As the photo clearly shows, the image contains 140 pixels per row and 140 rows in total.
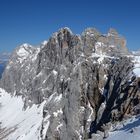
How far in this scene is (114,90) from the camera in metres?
128

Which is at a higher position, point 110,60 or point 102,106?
point 110,60

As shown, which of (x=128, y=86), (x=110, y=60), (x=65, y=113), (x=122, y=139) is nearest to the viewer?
(x=122, y=139)

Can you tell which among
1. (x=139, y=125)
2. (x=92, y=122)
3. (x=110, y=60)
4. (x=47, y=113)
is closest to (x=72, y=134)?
(x=92, y=122)

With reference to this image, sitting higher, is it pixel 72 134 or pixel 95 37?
pixel 95 37

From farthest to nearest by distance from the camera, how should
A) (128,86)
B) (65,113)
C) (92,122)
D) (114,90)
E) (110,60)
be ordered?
(65,113), (110,60), (92,122), (114,90), (128,86)

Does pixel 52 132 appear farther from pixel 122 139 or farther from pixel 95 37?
pixel 122 139

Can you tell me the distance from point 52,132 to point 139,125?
405 ft

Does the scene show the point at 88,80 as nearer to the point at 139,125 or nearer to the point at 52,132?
the point at 52,132

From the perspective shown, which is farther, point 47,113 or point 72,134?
point 47,113

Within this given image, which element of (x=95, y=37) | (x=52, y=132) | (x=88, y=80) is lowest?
(x=52, y=132)

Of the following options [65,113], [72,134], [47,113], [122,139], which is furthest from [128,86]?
[47,113]

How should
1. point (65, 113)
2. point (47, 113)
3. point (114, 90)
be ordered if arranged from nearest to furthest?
point (114, 90)
point (65, 113)
point (47, 113)

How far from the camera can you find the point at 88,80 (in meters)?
156

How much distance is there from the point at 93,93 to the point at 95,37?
5383 cm
